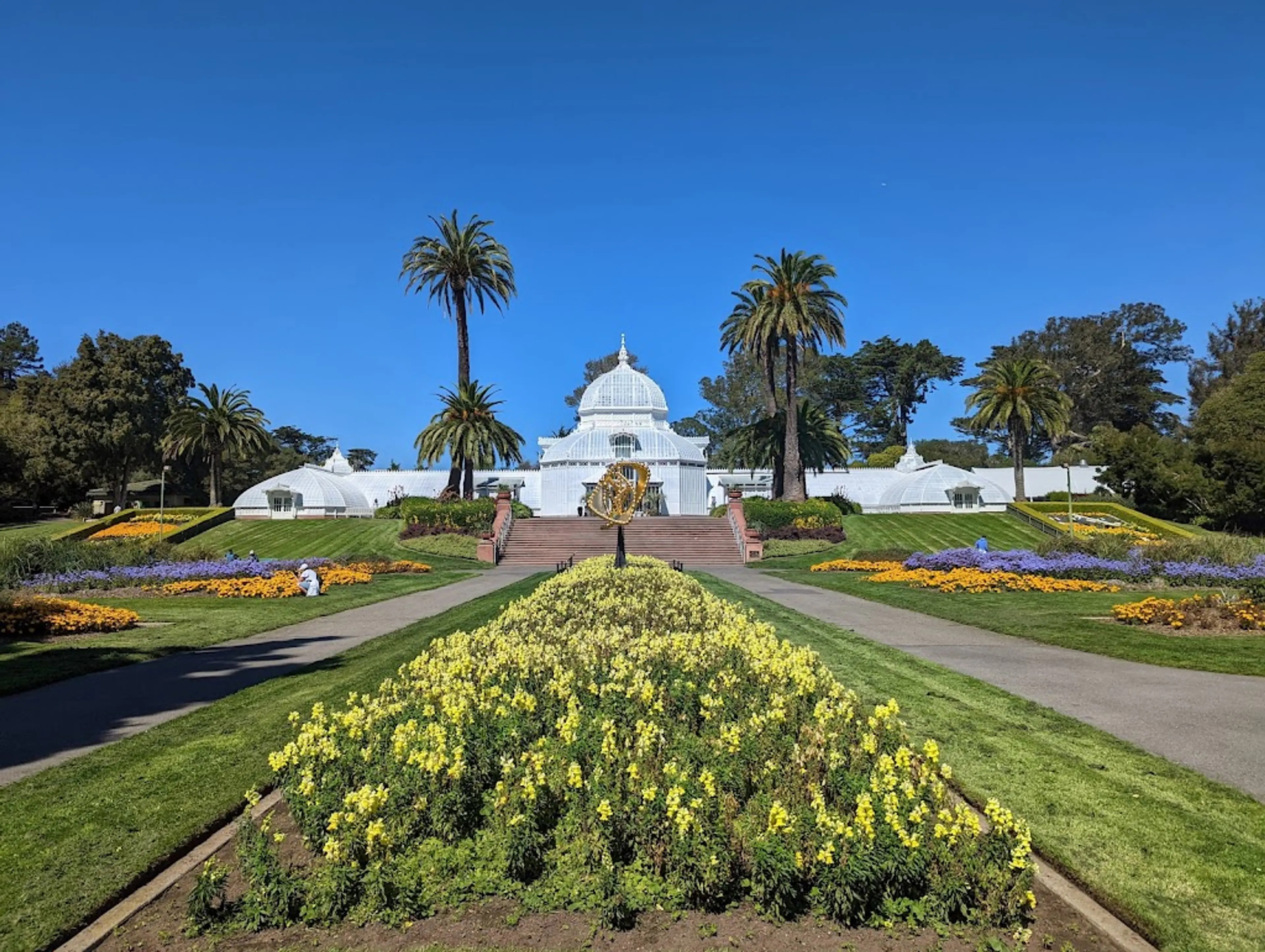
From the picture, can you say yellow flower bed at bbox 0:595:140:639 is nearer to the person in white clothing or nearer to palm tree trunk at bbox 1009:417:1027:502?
the person in white clothing

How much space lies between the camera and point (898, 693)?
8.64 m

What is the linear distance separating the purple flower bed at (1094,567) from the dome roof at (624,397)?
31112 mm

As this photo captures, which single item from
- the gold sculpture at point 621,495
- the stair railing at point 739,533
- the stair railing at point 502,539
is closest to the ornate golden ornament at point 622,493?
the gold sculpture at point 621,495

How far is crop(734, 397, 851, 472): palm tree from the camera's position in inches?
1870

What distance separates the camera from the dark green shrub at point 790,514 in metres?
38.3

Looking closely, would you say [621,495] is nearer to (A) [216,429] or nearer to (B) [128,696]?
(B) [128,696]

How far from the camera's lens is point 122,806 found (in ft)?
18.0

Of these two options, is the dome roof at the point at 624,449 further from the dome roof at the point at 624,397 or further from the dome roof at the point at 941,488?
the dome roof at the point at 941,488

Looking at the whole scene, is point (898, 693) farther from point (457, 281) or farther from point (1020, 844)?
point (457, 281)

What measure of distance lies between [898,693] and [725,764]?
433cm

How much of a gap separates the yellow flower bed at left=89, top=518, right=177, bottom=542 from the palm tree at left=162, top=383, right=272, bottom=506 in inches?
397

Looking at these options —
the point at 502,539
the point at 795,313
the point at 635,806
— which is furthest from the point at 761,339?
the point at 635,806

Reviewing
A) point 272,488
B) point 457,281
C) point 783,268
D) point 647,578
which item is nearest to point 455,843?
point 647,578

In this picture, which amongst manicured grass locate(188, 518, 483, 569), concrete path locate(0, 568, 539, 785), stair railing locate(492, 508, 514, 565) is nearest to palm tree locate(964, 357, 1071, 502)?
Result: stair railing locate(492, 508, 514, 565)
